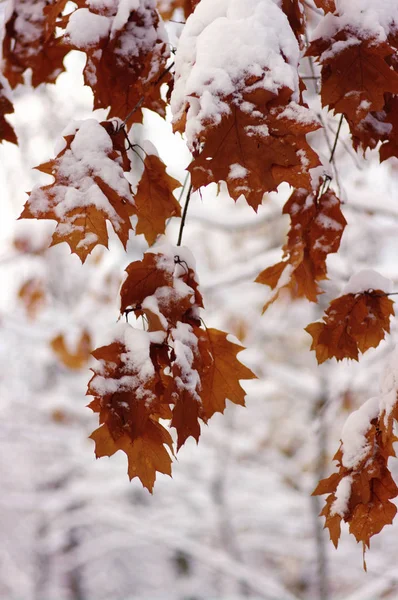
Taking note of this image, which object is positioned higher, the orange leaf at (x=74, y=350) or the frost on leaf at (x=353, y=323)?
the orange leaf at (x=74, y=350)

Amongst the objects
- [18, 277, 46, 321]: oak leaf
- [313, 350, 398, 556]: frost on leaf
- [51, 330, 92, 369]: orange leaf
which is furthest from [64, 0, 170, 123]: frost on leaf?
[18, 277, 46, 321]: oak leaf

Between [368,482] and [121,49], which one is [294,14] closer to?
[121,49]

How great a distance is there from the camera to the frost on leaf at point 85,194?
0.78 meters

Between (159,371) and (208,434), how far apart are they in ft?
13.3

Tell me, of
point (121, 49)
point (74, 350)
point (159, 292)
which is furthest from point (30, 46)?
point (74, 350)

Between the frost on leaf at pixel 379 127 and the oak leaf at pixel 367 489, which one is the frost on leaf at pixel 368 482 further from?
the frost on leaf at pixel 379 127

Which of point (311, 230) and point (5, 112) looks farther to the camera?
point (5, 112)

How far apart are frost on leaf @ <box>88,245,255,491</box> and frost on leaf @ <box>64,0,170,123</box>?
1.07ft

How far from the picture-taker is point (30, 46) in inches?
49.5

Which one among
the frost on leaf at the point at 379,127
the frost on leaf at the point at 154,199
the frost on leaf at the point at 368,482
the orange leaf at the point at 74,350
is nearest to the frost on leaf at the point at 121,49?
the frost on leaf at the point at 154,199

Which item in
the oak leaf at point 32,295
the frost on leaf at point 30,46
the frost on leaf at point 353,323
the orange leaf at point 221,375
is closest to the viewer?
the orange leaf at point 221,375

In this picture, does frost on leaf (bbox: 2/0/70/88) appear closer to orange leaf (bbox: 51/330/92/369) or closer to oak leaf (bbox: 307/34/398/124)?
oak leaf (bbox: 307/34/398/124)

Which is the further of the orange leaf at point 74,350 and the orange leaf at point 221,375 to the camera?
the orange leaf at point 74,350

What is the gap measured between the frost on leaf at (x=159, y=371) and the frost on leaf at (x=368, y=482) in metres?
0.29
